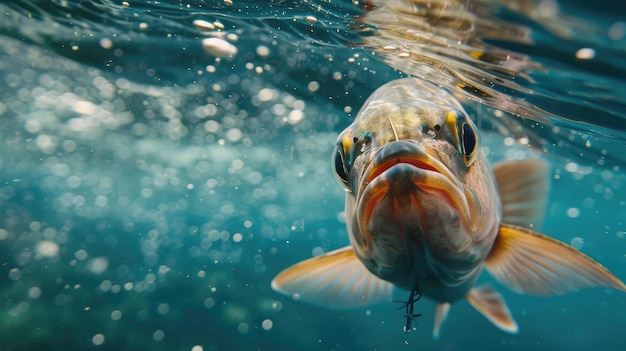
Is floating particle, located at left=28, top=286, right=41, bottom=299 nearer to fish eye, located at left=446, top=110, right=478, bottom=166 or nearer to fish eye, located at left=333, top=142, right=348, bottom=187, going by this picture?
fish eye, located at left=333, top=142, right=348, bottom=187

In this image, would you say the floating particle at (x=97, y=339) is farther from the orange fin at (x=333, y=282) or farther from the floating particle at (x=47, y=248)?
the orange fin at (x=333, y=282)

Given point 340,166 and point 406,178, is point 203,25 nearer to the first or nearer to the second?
point 340,166

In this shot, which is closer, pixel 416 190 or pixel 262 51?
pixel 416 190

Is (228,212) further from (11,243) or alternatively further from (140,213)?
(11,243)

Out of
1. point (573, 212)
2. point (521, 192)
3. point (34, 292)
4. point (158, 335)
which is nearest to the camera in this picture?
point (521, 192)

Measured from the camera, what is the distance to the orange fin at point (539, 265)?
328cm

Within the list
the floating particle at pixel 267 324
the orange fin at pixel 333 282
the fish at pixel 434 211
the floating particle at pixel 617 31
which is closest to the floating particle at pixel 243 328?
the floating particle at pixel 267 324

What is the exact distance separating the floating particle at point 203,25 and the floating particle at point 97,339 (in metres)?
10.7

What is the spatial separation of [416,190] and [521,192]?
2.73 metres

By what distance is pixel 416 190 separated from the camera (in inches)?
97.1

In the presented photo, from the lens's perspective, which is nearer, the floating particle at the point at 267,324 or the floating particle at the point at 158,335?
the floating particle at the point at 158,335

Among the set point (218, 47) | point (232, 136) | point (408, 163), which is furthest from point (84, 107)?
point (408, 163)

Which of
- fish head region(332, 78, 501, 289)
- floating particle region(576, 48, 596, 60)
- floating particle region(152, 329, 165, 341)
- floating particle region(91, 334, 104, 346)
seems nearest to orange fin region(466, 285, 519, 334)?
fish head region(332, 78, 501, 289)

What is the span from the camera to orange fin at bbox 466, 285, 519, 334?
216 inches
